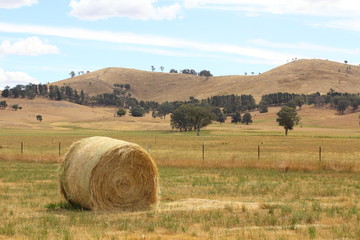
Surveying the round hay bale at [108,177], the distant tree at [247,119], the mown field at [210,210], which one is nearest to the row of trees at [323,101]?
the distant tree at [247,119]

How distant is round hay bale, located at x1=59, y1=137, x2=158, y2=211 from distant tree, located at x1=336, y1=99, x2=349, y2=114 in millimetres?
151801

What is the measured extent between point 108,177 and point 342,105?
153 metres

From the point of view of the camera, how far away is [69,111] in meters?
183

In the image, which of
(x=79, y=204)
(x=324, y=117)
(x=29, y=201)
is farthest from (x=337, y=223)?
(x=324, y=117)

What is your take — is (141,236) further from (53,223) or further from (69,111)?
(69,111)

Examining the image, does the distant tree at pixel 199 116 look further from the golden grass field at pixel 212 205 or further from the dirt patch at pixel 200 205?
the dirt patch at pixel 200 205

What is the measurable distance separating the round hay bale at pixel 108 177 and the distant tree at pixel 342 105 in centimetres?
15180

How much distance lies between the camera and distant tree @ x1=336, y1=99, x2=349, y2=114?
16000 centimetres

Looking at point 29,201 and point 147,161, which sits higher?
point 147,161

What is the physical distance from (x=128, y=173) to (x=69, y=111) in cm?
17093

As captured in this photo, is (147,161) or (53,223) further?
(147,161)

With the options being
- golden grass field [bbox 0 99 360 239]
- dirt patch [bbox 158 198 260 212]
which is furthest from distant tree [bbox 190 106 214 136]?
dirt patch [bbox 158 198 260 212]

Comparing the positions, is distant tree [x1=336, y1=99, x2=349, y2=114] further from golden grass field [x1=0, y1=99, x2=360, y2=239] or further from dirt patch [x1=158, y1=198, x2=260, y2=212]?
dirt patch [x1=158, y1=198, x2=260, y2=212]

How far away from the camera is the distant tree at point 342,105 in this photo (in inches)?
6299
